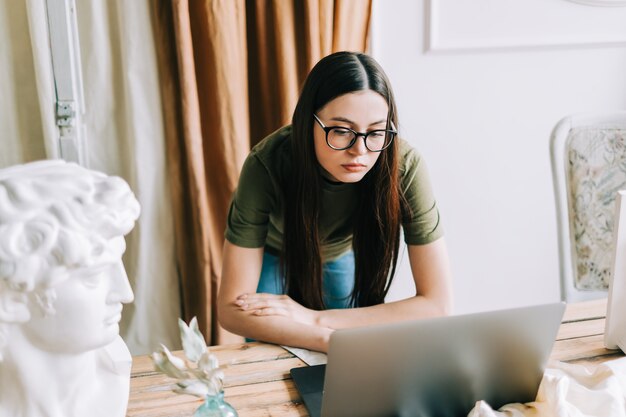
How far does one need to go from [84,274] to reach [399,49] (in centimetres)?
174

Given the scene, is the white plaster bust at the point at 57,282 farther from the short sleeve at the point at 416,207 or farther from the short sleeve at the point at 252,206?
the short sleeve at the point at 416,207

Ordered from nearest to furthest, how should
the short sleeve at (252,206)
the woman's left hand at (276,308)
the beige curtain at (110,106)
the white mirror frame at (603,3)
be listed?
the woman's left hand at (276,308), the short sleeve at (252,206), the beige curtain at (110,106), the white mirror frame at (603,3)

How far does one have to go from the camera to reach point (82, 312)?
725 mm

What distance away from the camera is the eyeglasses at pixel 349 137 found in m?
1.35

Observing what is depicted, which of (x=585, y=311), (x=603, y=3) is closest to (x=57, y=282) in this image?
(x=585, y=311)

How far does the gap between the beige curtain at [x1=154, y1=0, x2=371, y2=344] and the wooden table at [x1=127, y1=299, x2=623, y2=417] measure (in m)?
0.95

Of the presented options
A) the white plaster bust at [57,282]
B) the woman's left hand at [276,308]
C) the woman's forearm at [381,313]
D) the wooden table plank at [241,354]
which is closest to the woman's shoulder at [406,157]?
the woman's forearm at [381,313]

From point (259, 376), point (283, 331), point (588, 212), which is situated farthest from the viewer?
point (588, 212)

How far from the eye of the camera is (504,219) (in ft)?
8.28

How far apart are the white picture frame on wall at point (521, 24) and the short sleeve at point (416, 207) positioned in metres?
0.86

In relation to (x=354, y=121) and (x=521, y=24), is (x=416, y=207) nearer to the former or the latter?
(x=354, y=121)

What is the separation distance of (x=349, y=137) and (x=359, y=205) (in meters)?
0.24

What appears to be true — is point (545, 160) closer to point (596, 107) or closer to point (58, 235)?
point (596, 107)

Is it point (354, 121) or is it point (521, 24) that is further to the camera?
point (521, 24)
